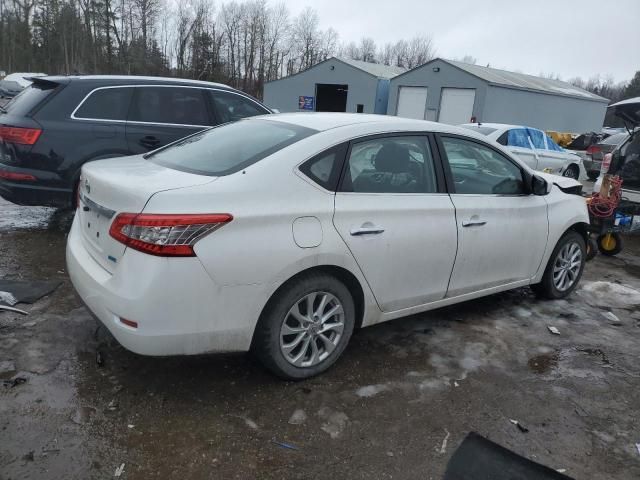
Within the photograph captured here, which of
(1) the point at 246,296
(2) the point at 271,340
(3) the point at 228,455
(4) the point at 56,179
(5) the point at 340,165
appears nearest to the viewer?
(3) the point at 228,455

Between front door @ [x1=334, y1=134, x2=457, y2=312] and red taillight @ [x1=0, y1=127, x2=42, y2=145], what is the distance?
12.6 feet

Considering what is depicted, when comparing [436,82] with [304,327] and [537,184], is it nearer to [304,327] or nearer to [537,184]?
[537,184]

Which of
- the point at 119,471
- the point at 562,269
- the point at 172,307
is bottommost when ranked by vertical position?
the point at 119,471

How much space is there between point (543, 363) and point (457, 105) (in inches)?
1028

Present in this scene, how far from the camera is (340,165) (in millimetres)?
3230

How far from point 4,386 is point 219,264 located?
5.06 ft

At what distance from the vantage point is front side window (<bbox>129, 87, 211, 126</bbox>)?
243 inches

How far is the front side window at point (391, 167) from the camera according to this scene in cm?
332

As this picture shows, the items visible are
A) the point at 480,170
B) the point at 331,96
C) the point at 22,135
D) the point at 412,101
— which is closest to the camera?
the point at 480,170

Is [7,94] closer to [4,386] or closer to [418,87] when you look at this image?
[418,87]

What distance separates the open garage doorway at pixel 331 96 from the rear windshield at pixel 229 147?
114 feet

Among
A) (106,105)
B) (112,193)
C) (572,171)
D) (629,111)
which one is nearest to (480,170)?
(112,193)

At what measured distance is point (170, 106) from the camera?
641 cm

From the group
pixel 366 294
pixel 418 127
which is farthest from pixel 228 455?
pixel 418 127
